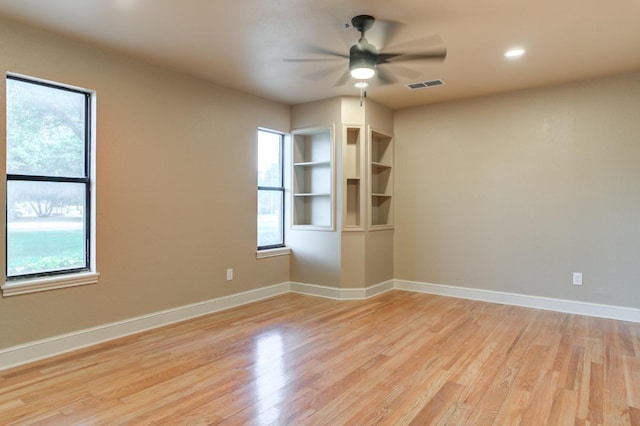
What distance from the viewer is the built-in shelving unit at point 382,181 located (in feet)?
17.9

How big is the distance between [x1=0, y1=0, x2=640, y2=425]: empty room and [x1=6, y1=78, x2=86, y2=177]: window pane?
16mm

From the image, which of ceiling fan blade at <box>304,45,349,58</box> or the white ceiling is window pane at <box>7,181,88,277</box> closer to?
the white ceiling

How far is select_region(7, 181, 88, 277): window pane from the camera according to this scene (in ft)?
9.71

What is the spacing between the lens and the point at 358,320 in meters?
4.04

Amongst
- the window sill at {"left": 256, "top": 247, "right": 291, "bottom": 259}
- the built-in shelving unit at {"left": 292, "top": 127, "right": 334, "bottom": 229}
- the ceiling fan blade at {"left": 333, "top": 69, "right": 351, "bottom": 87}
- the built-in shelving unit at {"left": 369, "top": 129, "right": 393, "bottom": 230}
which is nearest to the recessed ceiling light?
the ceiling fan blade at {"left": 333, "top": 69, "right": 351, "bottom": 87}

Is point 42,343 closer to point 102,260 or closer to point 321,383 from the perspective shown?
point 102,260

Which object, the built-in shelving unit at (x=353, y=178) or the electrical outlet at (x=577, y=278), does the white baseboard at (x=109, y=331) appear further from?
the electrical outlet at (x=577, y=278)

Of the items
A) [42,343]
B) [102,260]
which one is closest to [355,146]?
[102,260]

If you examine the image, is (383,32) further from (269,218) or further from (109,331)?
(109,331)

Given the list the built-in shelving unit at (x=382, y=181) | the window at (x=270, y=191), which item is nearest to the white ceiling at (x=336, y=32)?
the window at (x=270, y=191)

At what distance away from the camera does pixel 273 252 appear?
5.09 meters

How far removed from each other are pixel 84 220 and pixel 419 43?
122 inches

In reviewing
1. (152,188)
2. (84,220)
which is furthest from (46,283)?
(152,188)

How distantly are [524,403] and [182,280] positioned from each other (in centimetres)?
316
